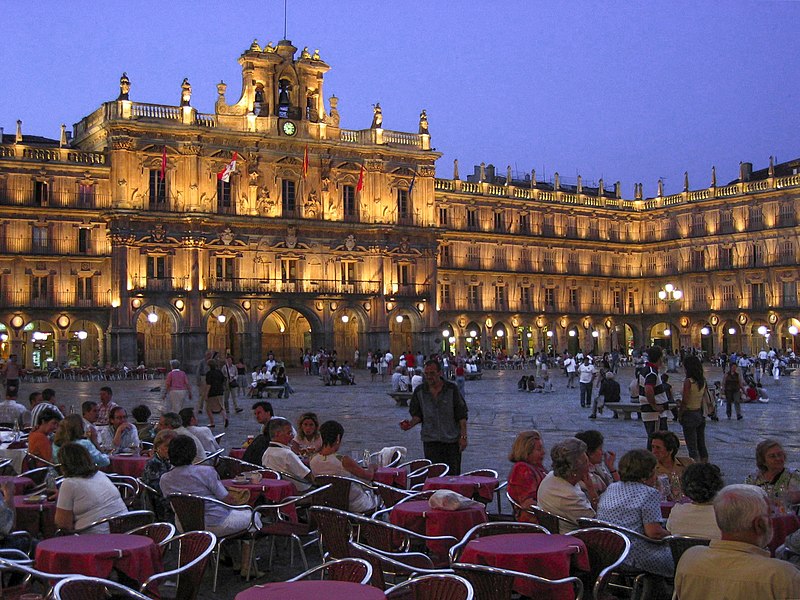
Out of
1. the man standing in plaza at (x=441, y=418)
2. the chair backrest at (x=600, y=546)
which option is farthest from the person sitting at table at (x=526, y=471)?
the man standing in plaza at (x=441, y=418)

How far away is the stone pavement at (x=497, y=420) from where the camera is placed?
16.7 m

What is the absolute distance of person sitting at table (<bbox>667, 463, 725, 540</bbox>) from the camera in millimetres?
6723

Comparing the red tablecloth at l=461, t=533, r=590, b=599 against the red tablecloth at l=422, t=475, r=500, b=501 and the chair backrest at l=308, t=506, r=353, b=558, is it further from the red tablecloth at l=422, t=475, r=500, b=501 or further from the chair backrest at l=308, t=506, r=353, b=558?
the red tablecloth at l=422, t=475, r=500, b=501

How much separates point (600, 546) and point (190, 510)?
135 inches

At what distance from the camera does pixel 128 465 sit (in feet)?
37.9

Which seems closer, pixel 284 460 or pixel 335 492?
pixel 335 492

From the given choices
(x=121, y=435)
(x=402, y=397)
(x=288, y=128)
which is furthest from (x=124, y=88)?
(x=121, y=435)

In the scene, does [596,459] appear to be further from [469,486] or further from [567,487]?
[567,487]

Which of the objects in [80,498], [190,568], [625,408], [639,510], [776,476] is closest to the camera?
[190,568]

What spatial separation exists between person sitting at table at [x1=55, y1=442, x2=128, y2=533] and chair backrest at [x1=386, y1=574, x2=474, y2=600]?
3.08 metres

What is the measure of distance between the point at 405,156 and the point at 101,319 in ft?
60.8

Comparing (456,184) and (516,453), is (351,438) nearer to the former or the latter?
(516,453)

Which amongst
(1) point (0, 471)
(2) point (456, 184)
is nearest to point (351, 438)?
(1) point (0, 471)

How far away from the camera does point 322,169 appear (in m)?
52.8
